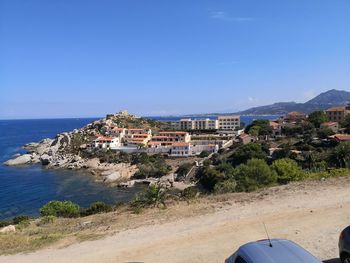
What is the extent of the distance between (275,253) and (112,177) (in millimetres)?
64604

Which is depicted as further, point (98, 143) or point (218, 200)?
point (98, 143)

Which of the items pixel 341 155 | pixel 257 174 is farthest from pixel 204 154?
pixel 257 174

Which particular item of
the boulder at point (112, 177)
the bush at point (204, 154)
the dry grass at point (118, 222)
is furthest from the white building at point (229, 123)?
the dry grass at point (118, 222)

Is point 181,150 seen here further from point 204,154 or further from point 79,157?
point 79,157

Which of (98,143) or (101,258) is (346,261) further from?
(98,143)

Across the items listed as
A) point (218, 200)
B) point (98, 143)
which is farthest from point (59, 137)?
point (218, 200)

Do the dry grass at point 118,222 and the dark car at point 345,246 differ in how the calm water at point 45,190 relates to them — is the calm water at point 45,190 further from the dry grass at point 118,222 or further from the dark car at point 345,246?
the dark car at point 345,246

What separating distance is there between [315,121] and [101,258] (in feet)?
305

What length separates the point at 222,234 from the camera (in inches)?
429

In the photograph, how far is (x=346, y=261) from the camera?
23.7 ft

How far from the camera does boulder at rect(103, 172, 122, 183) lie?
220ft

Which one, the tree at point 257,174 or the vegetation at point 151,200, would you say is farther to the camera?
the tree at point 257,174

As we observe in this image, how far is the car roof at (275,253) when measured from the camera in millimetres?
5484

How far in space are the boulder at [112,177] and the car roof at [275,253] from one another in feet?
205
